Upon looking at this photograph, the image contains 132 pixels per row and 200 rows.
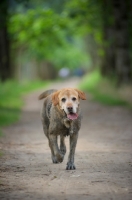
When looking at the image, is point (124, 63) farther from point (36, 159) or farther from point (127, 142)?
point (36, 159)

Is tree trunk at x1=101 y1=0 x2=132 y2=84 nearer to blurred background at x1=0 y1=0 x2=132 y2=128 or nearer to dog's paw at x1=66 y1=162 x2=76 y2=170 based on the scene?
blurred background at x1=0 y1=0 x2=132 y2=128

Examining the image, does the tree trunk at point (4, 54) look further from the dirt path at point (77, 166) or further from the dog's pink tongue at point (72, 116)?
the dog's pink tongue at point (72, 116)

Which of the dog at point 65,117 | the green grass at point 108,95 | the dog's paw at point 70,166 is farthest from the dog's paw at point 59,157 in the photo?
the green grass at point 108,95

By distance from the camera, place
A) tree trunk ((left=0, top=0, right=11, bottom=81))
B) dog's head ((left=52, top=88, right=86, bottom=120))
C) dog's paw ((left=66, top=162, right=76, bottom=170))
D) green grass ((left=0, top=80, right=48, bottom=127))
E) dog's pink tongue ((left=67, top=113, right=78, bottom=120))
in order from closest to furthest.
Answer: dog's head ((left=52, top=88, right=86, bottom=120))
dog's pink tongue ((left=67, top=113, right=78, bottom=120))
dog's paw ((left=66, top=162, right=76, bottom=170))
green grass ((left=0, top=80, right=48, bottom=127))
tree trunk ((left=0, top=0, right=11, bottom=81))

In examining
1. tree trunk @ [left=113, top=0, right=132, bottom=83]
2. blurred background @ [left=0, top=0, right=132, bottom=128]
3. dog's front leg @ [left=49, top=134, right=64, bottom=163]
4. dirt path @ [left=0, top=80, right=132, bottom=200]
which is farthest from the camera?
tree trunk @ [left=113, top=0, right=132, bottom=83]

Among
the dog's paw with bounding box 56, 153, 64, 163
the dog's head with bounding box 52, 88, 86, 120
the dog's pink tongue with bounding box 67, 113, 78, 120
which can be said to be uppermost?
the dog's head with bounding box 52, 88, 86, 120

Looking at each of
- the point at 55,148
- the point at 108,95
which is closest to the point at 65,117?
the point at 55,148

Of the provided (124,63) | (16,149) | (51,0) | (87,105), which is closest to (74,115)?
(16,149)

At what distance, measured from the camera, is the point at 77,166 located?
342 inches

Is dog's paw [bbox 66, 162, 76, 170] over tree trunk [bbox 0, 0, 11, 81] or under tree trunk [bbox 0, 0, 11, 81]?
under

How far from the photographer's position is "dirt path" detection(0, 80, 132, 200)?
264 inches

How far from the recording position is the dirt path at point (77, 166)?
22.0 ft

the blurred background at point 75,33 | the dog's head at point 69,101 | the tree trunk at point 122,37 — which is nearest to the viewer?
the dog's head at point 69,101

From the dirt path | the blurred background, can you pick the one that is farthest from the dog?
the blurred background
